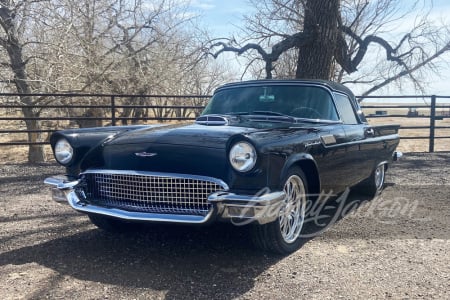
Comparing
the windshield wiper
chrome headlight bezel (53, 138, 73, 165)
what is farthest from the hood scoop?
chrome headlight bezel (53, 138, 73, 165)

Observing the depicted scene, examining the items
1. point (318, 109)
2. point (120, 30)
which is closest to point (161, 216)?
point (318, 109)

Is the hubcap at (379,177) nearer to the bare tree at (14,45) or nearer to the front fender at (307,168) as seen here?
the front fender at (307,168)

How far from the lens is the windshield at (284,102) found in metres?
4.85

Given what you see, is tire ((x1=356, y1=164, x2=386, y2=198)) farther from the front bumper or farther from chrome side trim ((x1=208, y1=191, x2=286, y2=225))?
chrome side trim ((x1=208, y1=191, x2=286, y2=225))

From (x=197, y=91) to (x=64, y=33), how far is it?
20.4 feet

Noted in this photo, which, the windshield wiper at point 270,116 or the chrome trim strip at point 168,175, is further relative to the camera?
the windshield wiper at point 270,116

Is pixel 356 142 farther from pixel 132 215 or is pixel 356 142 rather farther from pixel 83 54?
pixel 83 54

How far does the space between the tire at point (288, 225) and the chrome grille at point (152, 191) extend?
53 centimetres

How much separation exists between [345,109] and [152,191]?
9.30ft

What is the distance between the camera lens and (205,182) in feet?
11.4

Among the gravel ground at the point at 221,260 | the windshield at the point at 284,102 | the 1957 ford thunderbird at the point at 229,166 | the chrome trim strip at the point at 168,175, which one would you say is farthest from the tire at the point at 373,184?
the chrome trim strip at the point at 168,175

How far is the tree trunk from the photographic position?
9.69m

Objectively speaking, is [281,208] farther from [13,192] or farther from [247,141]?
[13,192]

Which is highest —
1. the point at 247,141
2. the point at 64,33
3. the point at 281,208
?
the point at 64,33
